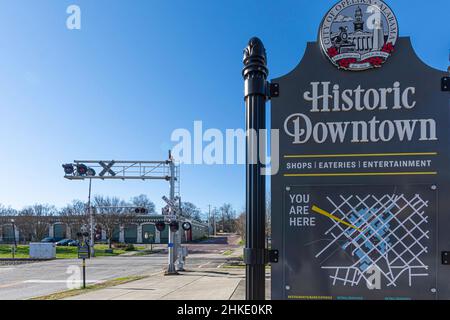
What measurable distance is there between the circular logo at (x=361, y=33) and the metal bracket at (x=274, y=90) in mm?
488

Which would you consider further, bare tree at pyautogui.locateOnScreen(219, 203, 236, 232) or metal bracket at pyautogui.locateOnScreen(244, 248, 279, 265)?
bare tree at pyautogui.locateOnScreen(219, 203, 236, 232)

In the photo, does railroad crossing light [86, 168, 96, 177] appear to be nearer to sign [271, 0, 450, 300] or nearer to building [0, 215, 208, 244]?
sign [271, 0, 450, 300]

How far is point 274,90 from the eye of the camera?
240 cm

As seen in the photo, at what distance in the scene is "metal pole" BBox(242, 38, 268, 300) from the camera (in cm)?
219

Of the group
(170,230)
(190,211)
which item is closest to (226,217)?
(190,211)

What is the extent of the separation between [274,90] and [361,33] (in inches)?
29.9

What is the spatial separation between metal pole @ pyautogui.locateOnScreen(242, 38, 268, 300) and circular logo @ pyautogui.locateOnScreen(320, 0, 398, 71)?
0.56 meters

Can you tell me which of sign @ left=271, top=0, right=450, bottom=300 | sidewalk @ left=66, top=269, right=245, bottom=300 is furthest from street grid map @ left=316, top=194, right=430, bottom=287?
sidewalk @ left=66, top=269, right=245, bottom=300

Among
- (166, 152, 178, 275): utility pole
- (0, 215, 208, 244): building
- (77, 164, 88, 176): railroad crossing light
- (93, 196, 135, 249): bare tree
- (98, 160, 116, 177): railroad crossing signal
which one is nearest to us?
(77, 164, 88, 176): railroad crossing light

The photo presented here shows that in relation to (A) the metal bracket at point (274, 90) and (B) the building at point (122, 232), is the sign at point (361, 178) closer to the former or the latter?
(A) the metal bracket at point (274, 90)

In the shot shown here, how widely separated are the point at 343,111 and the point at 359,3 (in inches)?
31.9

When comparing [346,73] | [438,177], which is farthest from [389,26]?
[438,177]

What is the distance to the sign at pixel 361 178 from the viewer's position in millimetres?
2145
